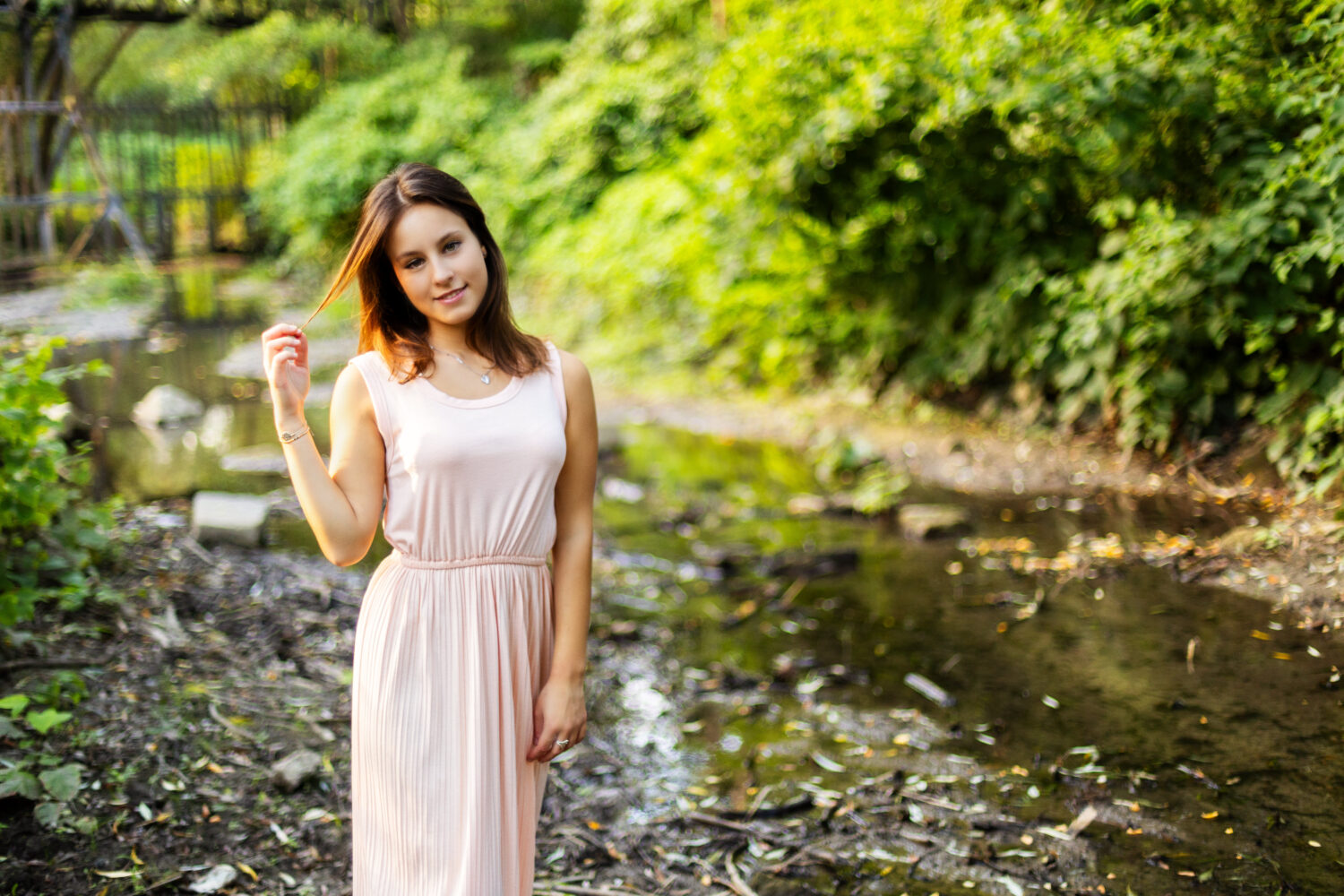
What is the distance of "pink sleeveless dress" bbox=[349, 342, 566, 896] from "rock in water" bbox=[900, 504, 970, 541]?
4140mm

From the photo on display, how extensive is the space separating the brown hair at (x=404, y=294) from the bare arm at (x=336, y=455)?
116mm

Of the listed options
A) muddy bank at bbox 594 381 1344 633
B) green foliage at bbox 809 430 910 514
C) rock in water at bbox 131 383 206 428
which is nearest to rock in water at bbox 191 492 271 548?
rock in water at bbox 131 383 206 428

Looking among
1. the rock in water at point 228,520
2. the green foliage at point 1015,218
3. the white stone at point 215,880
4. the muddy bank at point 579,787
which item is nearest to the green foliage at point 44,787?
the muddy bank at point 579,787

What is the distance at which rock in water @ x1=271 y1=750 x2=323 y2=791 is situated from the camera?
3311 millimetres

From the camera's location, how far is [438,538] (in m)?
2.05

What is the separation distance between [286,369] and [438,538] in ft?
1.43

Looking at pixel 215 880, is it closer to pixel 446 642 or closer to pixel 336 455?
pixel 446 642

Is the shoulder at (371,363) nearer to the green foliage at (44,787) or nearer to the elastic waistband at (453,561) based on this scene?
the elastic waistband at (453,561)

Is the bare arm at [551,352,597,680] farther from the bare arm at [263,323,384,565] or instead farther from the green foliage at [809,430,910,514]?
the green foliage at [809,430,910,514]

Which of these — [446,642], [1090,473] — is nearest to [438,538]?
[446,642]

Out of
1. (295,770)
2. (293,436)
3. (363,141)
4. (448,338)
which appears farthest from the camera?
(363,141)

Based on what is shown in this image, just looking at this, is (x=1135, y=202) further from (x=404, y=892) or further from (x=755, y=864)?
(x=404, y=892)

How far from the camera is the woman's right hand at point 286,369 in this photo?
195cm

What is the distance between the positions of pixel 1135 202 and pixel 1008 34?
1.27m
